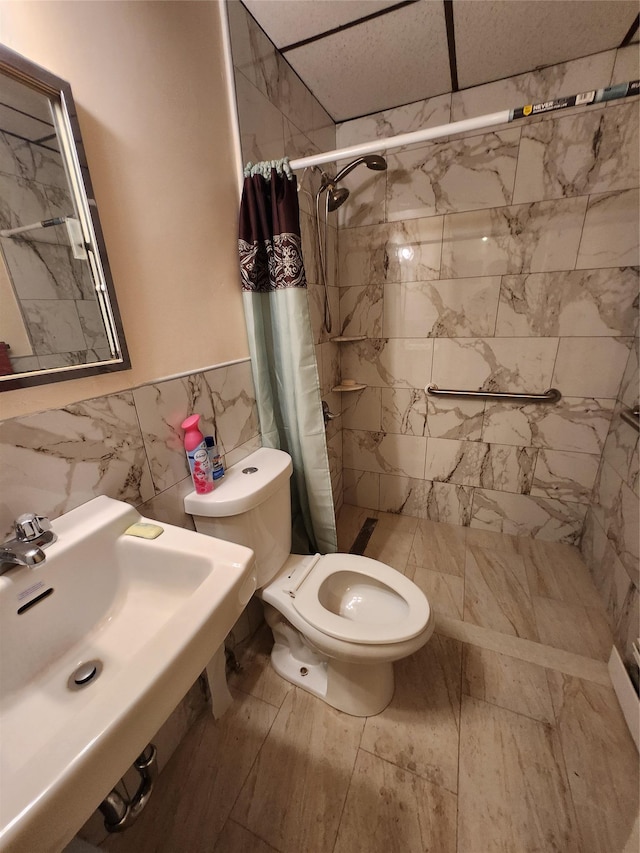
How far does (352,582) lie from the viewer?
128 cm

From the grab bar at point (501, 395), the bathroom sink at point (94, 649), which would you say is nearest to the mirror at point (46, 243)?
the bathroom sink at point (94, 649)

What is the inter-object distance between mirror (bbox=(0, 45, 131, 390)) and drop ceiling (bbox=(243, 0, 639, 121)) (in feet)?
3.05

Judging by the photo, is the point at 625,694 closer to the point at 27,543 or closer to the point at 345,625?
the point at 345,625

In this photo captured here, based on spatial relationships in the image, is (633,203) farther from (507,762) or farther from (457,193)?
(507,762)

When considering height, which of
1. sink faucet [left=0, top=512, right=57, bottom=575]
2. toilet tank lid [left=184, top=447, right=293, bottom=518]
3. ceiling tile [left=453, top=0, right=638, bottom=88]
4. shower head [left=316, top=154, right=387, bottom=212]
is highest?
ceiling tile [left=453, top=0, right=638, bottom=88]

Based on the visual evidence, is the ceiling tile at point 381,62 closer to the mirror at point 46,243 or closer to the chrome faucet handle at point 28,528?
the mirror at point 46,243

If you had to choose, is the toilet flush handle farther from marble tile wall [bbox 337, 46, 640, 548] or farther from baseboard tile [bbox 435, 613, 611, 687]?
marble tile wall [bbox 337, 46, 640, 548]

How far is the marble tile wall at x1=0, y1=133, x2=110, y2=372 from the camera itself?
650mm

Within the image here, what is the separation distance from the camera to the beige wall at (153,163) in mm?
685

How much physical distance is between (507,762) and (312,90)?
2650 millimetres

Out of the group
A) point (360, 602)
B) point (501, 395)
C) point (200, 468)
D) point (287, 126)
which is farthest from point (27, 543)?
point (501, 395)

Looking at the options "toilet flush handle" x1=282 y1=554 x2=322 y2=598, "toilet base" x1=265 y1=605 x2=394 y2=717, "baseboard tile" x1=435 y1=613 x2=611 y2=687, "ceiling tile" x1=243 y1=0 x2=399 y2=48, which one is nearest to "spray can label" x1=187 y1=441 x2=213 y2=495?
"toilet flush handle" x1=282 y1=554 x2=322 y2=598

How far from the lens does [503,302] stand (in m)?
1.63

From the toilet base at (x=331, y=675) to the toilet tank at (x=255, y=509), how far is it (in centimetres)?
29
